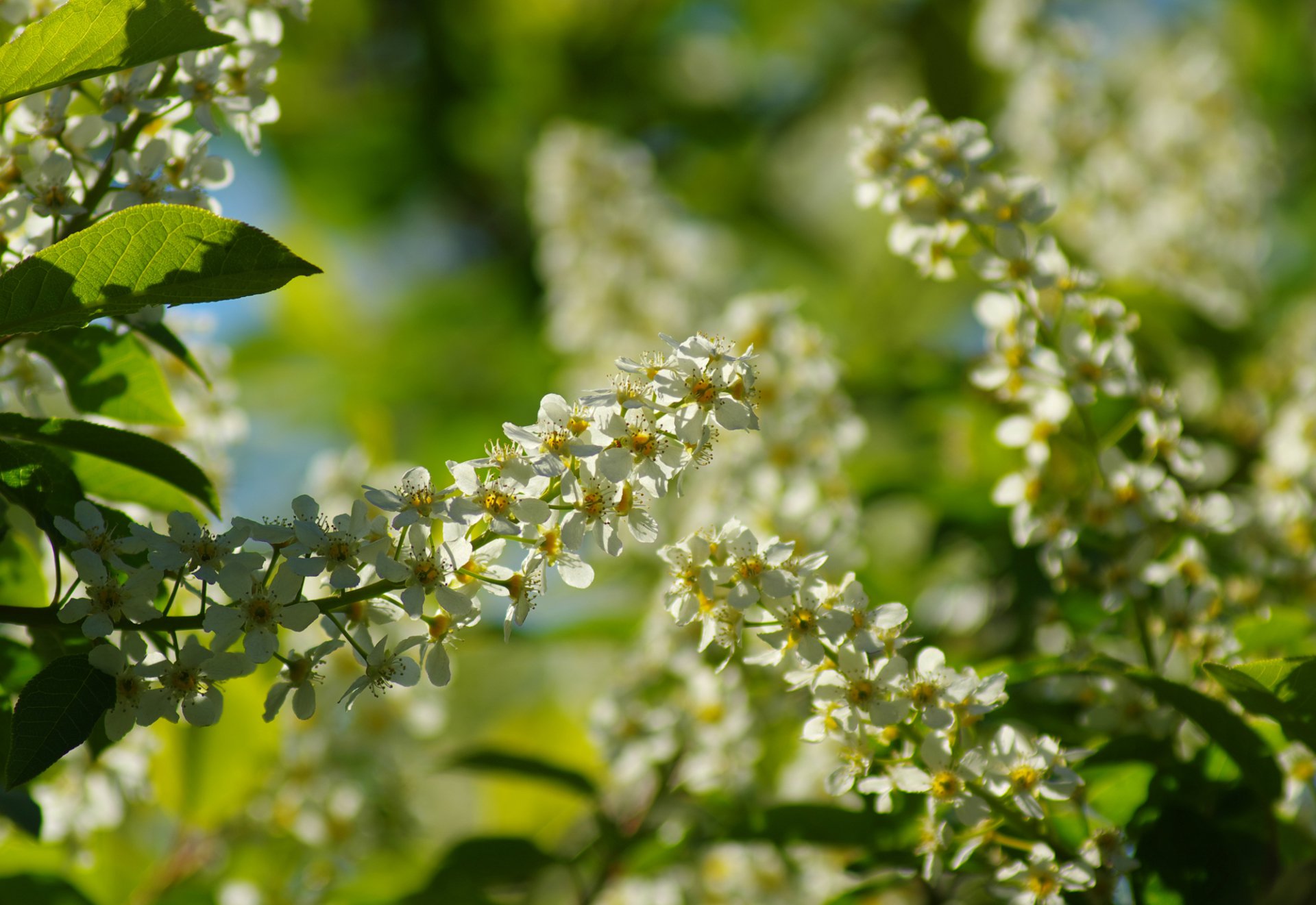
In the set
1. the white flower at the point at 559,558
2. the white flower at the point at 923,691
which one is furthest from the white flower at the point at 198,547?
the white flower at the point at 923,691

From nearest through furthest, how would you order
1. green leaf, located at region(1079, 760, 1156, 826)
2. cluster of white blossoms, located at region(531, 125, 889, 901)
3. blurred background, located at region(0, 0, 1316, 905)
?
green leaf, located at region(1079, 760, 1156, 826)
cluster of white blossoms, located at region(531, 125, 889, 901)
blurred background, located at region(0, 0, 1316, 905)

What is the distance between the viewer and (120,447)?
166 cm

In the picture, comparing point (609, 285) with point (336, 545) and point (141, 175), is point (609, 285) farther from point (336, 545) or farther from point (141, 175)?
point (336, 545)

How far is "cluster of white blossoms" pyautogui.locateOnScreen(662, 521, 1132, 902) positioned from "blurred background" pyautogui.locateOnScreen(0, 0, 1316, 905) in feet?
2.41

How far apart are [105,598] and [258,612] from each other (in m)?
0.18

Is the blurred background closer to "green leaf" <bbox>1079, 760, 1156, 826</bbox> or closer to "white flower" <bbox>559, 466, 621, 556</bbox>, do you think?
"green leaf" <bbox>1079, 760, 1156, 826</bbox>

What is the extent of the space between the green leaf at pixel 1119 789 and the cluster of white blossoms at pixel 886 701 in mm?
198

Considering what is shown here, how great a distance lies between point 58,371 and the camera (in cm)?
183

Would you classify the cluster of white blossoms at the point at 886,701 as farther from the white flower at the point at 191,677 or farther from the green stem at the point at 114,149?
the green stem at the point at 114,149

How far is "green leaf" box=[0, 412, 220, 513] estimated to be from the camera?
1.61 metres

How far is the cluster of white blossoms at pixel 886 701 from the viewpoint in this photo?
161 cm

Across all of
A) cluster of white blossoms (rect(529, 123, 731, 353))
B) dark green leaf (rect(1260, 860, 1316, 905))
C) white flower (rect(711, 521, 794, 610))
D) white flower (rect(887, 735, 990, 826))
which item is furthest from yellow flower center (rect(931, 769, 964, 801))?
cluster of white blossoms (rect(529, 123, 731, 353))

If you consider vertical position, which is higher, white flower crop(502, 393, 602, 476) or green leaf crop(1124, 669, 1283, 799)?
white flower crop(502, 393, 602, 476)

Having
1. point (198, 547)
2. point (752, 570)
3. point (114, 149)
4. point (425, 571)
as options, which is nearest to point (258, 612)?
point (198, 547)
